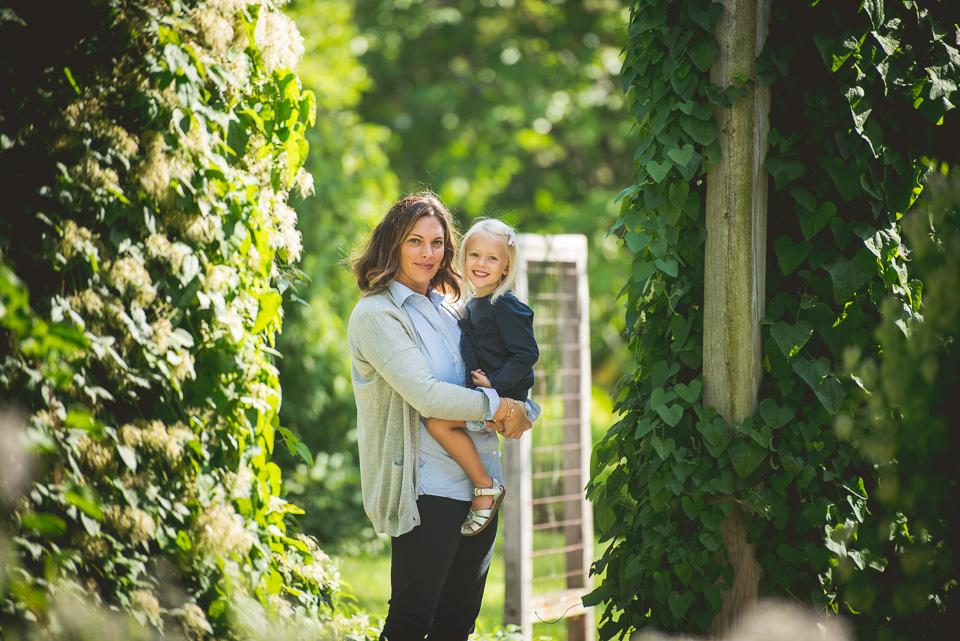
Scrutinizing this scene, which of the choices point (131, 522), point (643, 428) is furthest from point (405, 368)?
point (131, 522)

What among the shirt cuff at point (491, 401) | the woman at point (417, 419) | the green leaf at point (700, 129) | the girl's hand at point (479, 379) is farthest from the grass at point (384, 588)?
the green leaf at point (700, 129)

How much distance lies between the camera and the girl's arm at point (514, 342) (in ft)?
9.33

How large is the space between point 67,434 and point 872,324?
88.6 inches

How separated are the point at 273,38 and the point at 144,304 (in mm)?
908

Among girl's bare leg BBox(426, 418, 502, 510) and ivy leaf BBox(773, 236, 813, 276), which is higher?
ivy leaf BBox(773, 236, 813, 276)

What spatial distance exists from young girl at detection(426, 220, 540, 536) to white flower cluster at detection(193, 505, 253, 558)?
79 centimetres

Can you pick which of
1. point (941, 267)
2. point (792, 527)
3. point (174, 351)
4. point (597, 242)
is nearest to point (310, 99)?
point (174, 351)

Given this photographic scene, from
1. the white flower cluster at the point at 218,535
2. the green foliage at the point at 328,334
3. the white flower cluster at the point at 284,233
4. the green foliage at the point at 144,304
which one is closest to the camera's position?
the green foliage at the point at 144,304

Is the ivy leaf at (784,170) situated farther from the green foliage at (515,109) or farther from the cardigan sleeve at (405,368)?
the green foliage at (515,109)

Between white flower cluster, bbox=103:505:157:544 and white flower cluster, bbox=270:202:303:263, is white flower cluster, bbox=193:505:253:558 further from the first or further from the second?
white flower cluster, bbox=270:202:303:263

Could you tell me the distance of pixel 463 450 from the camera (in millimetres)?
2627

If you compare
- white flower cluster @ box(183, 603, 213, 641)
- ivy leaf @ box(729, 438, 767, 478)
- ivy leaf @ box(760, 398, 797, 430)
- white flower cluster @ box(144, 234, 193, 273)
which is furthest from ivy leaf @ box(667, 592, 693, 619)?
white flower cluster @ box(144, 234, 193, 273)

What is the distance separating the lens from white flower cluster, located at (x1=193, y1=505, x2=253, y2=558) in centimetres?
214

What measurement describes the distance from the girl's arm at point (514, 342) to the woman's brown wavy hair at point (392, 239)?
0.31 metres
